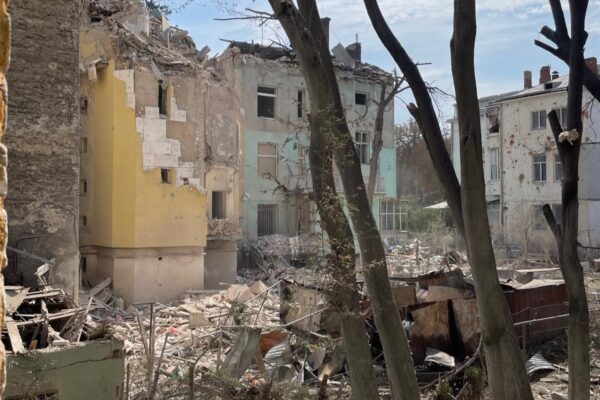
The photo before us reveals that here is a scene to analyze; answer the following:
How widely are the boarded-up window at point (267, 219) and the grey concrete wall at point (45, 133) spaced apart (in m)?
16.1

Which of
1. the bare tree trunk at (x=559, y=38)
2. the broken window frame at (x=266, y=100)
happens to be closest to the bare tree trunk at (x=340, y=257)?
the bare tree trunk at (x=559, y=38)

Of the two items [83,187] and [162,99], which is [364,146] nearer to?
[162,99]

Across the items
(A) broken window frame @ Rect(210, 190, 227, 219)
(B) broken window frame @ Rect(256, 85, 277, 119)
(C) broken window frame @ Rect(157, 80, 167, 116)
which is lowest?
(A) broken window frame @ Rect(210, 190, 227, 219)

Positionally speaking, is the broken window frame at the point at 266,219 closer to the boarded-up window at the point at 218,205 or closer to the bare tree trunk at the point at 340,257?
the boarded-up window at the point at 218,205

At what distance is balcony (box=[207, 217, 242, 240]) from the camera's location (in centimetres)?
2638

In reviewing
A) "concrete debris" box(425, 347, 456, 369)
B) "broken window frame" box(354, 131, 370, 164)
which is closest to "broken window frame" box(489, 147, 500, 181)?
"broken window frame" box(354, 131, 370, 164)

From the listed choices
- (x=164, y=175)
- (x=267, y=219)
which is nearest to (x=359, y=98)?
(x=267, y=219)

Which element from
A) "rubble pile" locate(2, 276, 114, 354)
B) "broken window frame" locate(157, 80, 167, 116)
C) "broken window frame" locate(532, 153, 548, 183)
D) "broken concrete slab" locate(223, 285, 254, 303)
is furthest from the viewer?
"broken window frame" locate(532, 153, 548, 183)

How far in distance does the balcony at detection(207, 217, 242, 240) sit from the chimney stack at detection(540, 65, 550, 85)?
2240 cm

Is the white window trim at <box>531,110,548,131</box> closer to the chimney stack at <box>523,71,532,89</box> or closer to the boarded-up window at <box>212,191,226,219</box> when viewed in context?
the chimney stack at <box>523,71,532,89</box>

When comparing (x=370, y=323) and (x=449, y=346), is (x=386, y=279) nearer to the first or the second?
(x=370, y=323)

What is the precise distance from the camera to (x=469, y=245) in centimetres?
582

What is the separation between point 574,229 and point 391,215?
100ft

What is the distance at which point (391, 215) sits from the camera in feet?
120
